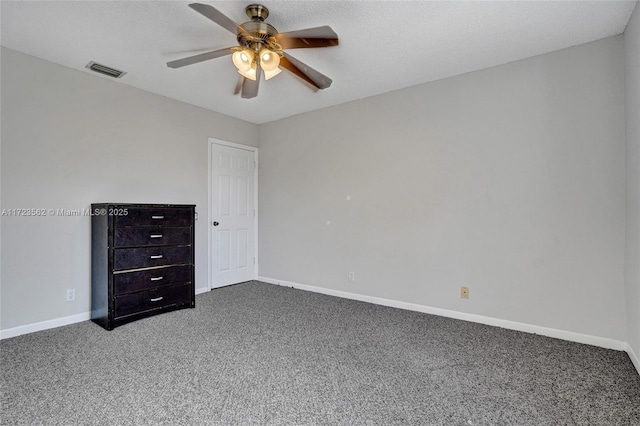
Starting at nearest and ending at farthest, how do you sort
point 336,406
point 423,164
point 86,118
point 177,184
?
point 336,406 < point 86,118 < point 423,164 < point 177,184

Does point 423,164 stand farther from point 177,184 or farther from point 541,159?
point 177,184

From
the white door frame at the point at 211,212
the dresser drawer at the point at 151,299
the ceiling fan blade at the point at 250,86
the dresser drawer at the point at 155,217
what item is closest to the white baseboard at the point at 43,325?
the dresser drawer at the point at 151,299

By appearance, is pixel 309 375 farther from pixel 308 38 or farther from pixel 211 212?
pixel 211 212

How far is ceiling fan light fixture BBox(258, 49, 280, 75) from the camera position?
219cm

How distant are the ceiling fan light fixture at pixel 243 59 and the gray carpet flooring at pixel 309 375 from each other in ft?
6.87

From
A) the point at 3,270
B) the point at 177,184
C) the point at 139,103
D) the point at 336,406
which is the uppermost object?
the point at 139,103

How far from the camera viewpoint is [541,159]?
2.72m

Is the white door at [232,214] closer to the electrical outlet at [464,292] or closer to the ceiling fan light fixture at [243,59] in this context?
the ceiling fan light fixture at [243,59]

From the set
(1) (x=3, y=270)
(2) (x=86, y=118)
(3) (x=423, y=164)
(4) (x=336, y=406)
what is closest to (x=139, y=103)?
(2) (x=86, y=118)

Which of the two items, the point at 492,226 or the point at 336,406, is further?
the point at 492,226

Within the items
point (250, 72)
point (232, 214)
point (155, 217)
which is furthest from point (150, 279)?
point (250, 72)

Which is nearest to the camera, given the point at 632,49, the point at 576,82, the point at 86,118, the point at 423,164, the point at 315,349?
the point at 632,49

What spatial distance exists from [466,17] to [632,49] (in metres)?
1.19

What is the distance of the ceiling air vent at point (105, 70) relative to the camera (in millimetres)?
2949
